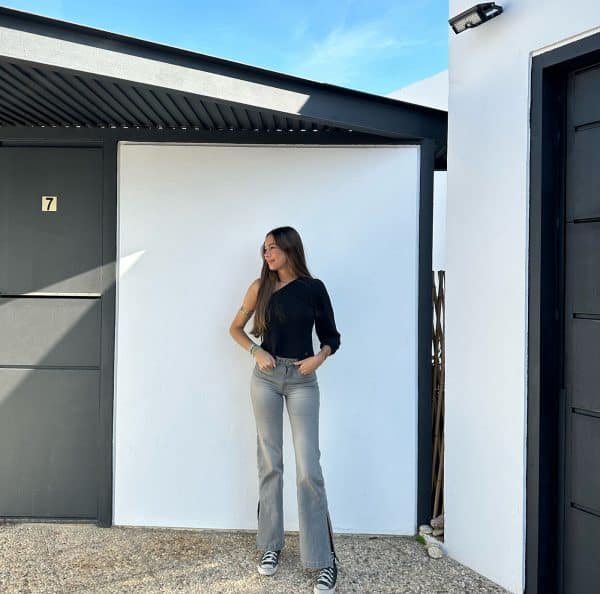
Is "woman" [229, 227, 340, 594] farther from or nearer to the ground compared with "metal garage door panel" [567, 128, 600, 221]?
nearer to the ground

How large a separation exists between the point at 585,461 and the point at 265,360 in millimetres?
1585

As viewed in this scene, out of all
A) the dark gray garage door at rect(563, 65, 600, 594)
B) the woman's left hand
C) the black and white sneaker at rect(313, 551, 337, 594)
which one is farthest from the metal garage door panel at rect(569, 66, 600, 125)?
the black and white sneaker at rect(313, 551, 337, 594)

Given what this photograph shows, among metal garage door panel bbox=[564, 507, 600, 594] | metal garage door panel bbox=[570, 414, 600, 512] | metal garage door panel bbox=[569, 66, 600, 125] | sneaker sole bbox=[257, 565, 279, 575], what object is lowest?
sneaker sole bbox=[257, 565, 279, 575]

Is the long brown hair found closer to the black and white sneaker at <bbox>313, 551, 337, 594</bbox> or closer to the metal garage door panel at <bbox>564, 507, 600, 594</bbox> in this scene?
the black and white sneaker at <bbox>313, 551, 337, 594</bbox>

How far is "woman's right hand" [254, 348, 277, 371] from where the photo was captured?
118 inches

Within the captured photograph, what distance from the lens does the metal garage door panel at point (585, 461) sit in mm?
2637

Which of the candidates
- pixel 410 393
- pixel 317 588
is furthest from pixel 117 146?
pixel 317 588

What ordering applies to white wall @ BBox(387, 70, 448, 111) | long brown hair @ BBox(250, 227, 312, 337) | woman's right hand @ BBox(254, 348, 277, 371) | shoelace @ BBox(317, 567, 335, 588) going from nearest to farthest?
shoelace @ BBox(317, 567, 335, 588) < woman's right hand @ BBox(254, 348, 277, 371) < long brown hair @ BBox(250, 227, 312, 337) < white wall @ BBox(387, 70, 448, 111)

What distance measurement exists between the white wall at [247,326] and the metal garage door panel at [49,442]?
0.21 metres

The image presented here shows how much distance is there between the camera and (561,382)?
2.81m

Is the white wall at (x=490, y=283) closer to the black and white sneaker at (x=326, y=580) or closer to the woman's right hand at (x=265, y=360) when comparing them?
the black and white sneaker at (x=326, y=580)

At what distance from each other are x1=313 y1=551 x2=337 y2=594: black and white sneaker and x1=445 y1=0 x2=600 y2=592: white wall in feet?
2.48

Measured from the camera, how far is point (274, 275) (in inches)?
126

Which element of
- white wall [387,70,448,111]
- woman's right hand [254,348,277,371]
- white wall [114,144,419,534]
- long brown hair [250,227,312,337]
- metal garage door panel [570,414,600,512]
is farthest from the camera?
white wall [387,70,448,111]
